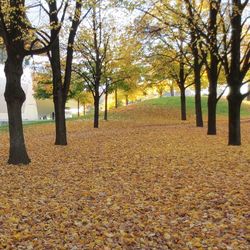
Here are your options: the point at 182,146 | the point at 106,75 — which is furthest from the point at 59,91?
the point at 106,75

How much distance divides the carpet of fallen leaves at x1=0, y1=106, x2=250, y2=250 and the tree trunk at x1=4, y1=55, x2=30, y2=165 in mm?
516

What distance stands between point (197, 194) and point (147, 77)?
24.5 meters

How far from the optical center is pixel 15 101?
375 inches

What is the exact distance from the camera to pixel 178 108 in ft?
123

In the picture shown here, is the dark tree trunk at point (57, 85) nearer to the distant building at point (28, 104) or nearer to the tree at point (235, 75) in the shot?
the tree at point (235, 75)

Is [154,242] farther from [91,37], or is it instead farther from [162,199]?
[91,37]

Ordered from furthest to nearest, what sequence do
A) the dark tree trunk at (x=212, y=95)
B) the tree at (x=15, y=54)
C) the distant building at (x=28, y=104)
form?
1. the distant building at (x=28, y=104)
2. the dark tree trunk at (x=212, y=95)
3. the tree at (x=15, y=54)

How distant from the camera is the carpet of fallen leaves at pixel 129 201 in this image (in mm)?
4848

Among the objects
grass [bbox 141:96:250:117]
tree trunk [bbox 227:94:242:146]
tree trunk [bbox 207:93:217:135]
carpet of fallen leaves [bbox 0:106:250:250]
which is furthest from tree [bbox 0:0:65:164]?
grass [bbox 141:96:250:117]

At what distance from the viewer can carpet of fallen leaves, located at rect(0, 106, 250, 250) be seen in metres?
4.85

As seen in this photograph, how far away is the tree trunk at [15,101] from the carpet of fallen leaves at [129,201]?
52 cm

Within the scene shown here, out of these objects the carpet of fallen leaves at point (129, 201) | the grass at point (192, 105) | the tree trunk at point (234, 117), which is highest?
the grass at point (192, 105)

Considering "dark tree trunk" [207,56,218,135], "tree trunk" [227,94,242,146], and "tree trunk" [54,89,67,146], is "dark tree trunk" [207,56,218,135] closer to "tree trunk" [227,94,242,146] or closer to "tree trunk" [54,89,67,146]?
"tree trunk" [227,94,242,146]

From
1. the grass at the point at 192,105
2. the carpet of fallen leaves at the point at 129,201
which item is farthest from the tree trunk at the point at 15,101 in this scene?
the grass at the point at 192,105
